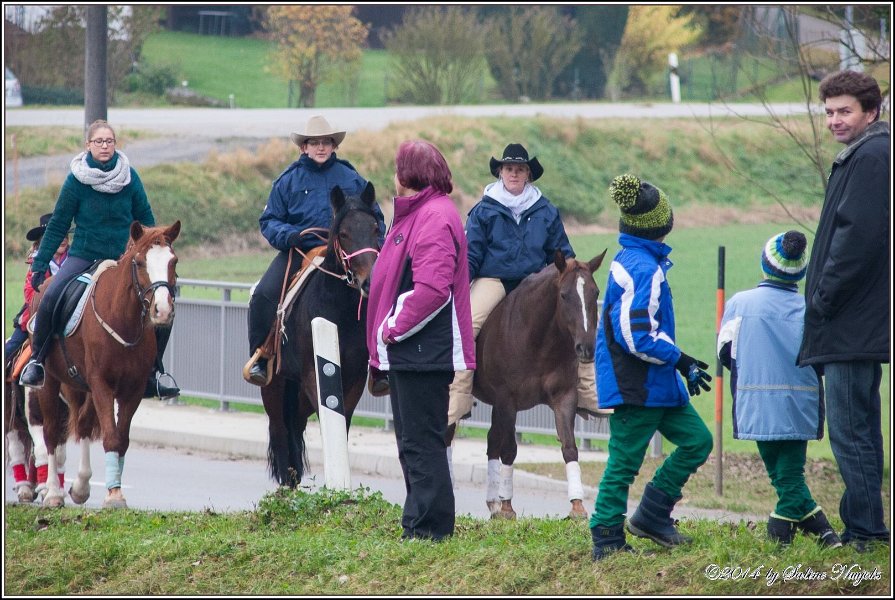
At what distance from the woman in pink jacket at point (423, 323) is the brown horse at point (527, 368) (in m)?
2.23

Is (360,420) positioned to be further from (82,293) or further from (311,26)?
(311,26)

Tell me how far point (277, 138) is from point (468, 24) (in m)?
11.3

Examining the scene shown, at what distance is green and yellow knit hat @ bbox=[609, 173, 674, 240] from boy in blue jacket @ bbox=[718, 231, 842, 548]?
29.0 inches

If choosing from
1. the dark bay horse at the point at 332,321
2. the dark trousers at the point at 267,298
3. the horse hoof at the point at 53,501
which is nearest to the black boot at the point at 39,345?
the horse hoof at the point at 53,501

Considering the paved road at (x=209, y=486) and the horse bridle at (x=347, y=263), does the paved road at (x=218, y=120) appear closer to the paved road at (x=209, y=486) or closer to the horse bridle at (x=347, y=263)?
the paved road at (x=209, y=486)

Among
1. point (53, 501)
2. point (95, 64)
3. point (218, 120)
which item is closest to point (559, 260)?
point (53, 501)

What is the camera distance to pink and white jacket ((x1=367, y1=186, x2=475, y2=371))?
7.20m

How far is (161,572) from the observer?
7.34 meters

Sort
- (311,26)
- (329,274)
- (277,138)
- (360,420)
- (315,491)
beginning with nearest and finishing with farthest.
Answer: (315,491)
(329,274)
(360,420)
(277,138)
(311,26)

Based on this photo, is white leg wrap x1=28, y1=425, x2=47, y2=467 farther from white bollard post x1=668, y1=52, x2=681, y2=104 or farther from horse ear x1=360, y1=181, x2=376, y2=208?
white bollard post x1=668, y1=52, x2=681, y2=104

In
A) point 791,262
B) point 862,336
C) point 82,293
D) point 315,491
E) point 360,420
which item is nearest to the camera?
point 862,336

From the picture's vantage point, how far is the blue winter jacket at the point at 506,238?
34.0 feet

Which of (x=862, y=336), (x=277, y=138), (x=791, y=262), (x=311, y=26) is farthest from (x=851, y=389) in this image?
(x=311, y=26)

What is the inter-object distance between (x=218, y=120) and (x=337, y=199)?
33756 millimetres
